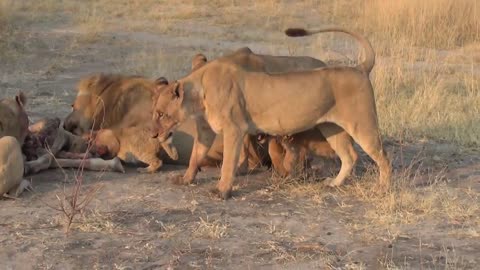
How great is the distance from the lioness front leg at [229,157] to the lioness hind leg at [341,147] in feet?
2.93

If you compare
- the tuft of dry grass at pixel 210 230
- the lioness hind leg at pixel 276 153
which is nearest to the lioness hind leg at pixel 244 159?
the lioness hind leg at pixel 276 153

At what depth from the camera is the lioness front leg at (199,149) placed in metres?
6.76

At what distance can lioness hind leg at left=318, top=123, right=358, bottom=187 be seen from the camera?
6.93 m

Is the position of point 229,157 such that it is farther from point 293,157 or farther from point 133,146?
point 133,146

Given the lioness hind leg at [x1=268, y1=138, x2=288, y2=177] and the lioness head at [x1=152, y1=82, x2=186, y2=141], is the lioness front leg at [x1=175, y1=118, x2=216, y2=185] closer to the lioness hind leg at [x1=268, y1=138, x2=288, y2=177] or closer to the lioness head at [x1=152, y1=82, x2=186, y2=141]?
the lioness head at [x1=152, y1=82, x2=186, y2=141]

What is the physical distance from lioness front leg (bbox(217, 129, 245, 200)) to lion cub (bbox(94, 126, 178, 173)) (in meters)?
0.87

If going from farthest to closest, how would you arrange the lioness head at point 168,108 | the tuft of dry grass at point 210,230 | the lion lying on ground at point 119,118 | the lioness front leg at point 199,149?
1. the lion lying on ground at point 119,118
2. the lioness front leg at point 199,149
3. the lioness head at point 168,108
4. the tuft of dry grass at point 210,230

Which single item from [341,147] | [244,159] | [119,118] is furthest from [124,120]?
[341,147]

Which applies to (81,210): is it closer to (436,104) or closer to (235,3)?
(436,104)

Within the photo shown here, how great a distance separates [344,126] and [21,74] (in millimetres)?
6189

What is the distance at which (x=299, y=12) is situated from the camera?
18.8 meters

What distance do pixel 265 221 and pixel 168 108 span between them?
45.6 inches

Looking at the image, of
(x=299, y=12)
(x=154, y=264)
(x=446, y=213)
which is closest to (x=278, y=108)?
(x=446, y=213)

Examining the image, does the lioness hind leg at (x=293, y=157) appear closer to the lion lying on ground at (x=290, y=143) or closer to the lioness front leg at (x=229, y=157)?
the lion lying on ground at (x=290, y=143)
